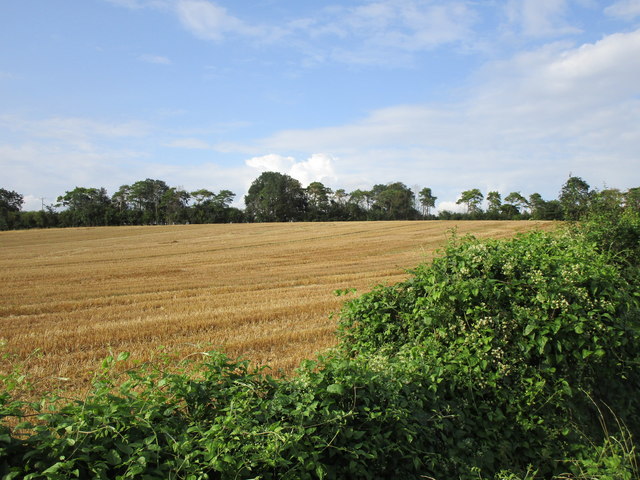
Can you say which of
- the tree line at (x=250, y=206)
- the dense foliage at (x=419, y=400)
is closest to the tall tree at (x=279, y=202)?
the tree line at (x=250, y=206)

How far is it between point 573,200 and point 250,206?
253ft

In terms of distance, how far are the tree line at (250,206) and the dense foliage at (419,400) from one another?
199 feet

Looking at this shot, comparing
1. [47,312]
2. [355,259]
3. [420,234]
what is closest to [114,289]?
[47,312]

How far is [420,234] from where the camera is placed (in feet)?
113

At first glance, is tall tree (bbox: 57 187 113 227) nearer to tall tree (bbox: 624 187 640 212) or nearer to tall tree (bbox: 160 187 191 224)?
tall tree (bbox: 160 187 191 224)

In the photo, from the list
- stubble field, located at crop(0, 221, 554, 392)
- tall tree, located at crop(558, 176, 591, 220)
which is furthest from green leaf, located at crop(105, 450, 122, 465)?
tall tree, located at crop(558, 176, 591, 220)

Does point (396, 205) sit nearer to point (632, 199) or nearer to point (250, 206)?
point (250, 206)

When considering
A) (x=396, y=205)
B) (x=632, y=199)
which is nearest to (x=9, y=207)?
(x=396, y=205)

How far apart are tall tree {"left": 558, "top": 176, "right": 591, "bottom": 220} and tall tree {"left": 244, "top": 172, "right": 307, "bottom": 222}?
68.7 meters

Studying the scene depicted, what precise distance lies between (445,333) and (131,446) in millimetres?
2941

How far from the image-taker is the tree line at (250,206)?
67.5 meters

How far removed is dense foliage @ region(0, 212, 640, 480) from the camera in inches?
92.2

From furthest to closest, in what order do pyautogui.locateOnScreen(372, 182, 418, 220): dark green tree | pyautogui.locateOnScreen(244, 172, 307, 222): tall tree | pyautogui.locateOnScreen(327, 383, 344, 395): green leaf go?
1. pyautogui.locateOnScreen(372, 182, 418, 220): dark green tree
2. pyautogui.locateOnScreen(244, 172, 307, 222): tall tree
3. pyautogui.locateOnScreen(327, 383, 344, 395): green leaf

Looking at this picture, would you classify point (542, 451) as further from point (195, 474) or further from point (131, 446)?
point (131, 446)
